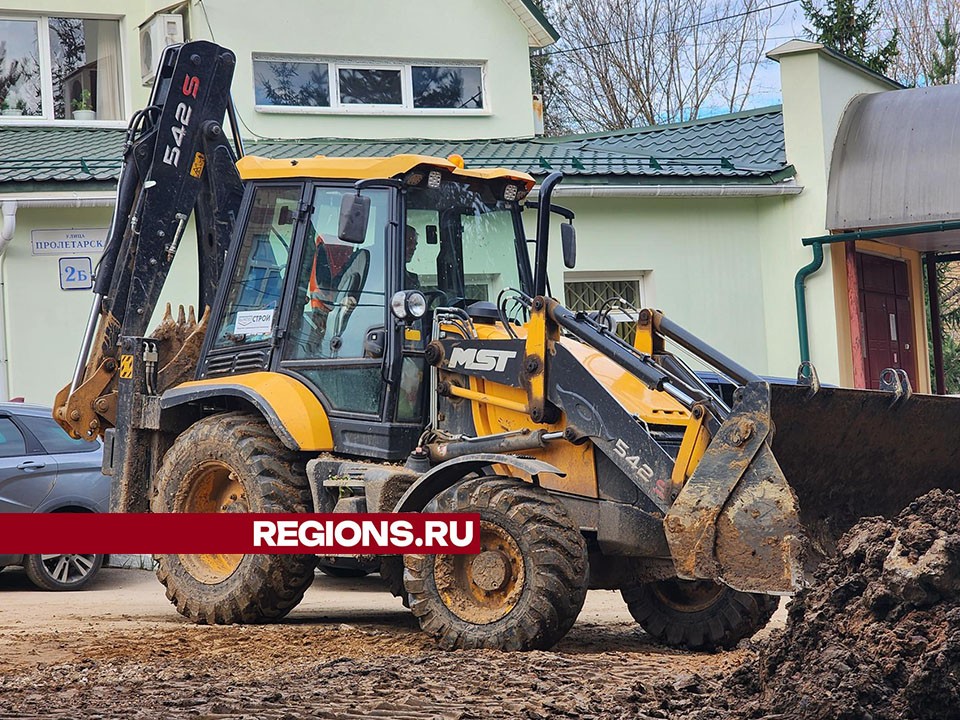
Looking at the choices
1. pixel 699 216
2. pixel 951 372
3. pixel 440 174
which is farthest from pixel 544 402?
pixel 951 372

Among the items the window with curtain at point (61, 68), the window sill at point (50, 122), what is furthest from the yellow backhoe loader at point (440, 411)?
the window with curtain at point (61, 68)

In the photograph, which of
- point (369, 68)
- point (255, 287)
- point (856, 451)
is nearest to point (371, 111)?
point (369, 68)

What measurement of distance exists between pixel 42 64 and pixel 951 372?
16.3 m

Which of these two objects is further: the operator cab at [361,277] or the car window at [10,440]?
the car window at [10,440]

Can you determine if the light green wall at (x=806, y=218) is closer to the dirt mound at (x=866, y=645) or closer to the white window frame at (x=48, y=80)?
the white window frame at (x=48, y=80)

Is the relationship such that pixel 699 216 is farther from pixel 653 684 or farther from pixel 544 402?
pixel 653 684

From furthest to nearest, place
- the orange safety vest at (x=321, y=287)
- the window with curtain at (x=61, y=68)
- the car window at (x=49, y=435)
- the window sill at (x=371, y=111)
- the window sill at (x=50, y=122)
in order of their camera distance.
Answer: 1. the window sill at (x=371, y=111)
2. the window with curtain at (x=61, y=68)
3. the window sill at (x=50, y=122)
4. the car window at (x=49, y=435)
5. the orange safety vest at (x=321, y=287)

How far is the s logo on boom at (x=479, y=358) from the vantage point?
841 cm

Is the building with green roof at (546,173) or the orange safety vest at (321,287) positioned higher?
the building with green roof at (546,173)

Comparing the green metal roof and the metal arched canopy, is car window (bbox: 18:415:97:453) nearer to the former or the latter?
the green metal roof

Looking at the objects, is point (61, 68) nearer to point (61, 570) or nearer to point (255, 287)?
point (61, 570)

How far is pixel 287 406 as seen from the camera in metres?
9.18

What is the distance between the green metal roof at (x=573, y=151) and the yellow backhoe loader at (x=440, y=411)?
17.7 feet

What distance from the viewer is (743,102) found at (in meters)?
37.1
